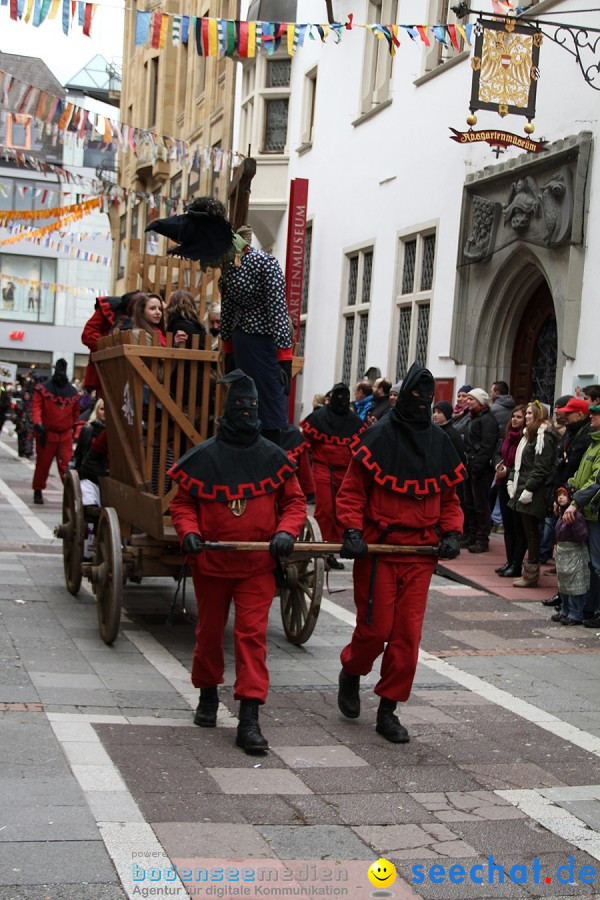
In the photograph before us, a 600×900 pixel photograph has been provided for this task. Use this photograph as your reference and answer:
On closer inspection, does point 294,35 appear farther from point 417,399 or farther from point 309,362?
point 309,362

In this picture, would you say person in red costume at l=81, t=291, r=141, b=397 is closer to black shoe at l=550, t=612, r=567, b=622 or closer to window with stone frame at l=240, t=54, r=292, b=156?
black shoe at l=550, t=612, r=567, b=622

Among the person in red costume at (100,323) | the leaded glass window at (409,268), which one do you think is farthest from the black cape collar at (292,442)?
the leaded glass window at (409,268)

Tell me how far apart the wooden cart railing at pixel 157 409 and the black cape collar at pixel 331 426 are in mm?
4240

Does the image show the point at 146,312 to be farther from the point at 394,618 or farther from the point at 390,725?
the point at 390,725

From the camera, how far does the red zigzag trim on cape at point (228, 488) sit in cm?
653

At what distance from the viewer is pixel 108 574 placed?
848cm

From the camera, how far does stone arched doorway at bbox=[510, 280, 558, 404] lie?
15750 mm

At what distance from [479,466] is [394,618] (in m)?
7.23

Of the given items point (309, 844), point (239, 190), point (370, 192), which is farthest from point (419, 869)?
point (370, 192)

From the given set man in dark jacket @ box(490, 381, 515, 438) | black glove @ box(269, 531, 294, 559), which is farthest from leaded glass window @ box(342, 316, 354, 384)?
black glove @ box(269, 531, 294, 559)

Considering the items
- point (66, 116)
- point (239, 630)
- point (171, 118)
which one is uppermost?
point (171, 118)

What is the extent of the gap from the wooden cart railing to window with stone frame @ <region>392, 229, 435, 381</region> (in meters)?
10.1

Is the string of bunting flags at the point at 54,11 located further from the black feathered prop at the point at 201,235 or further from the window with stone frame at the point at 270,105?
the window with stone frame at the point at 270,105

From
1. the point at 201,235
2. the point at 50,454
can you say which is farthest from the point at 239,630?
the point at 50,454
